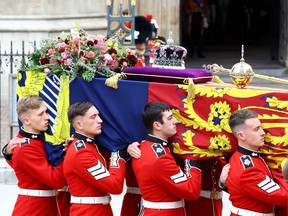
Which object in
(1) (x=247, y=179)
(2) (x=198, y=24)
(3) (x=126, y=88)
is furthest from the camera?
(2) (x=198, y=24)

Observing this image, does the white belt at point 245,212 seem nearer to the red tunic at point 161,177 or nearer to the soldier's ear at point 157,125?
the red tunic at point 161,177

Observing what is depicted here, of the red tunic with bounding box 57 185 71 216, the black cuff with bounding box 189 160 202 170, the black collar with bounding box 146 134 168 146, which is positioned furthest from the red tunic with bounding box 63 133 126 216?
the black cuff with bounding box 189 160 202 170

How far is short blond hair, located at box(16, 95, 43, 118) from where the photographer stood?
866 cm

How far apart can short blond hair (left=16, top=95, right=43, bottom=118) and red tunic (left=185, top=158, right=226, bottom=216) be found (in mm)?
1372

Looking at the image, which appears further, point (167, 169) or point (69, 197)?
point (69, 197)

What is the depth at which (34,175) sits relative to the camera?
28.5ft

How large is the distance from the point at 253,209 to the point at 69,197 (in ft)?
5.70

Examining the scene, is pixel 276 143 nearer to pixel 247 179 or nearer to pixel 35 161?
pixel 247 179

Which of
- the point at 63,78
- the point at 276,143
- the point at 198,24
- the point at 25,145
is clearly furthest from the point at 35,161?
the point at 198,24

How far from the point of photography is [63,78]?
8.84 m

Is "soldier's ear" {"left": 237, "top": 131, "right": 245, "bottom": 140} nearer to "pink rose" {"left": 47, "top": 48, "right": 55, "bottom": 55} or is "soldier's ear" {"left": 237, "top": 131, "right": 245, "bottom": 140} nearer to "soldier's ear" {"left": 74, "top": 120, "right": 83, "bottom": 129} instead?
"soldier's ear" {"left": 74, "top": 120, "right": 83, "bottom": 129}

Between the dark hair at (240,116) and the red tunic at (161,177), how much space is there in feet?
1.73

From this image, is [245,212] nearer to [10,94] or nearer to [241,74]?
[241,74]

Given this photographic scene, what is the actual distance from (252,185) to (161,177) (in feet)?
2.31
